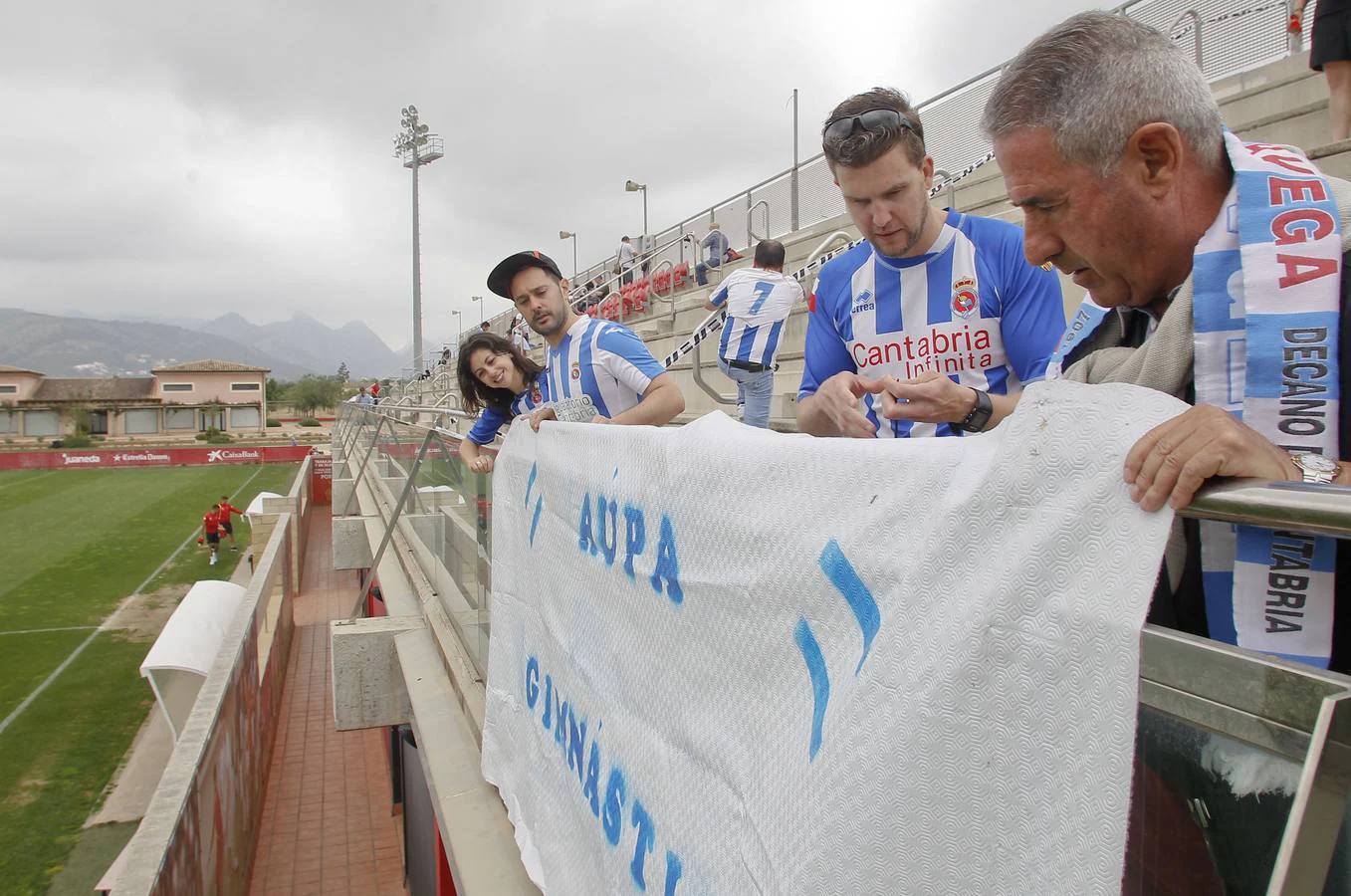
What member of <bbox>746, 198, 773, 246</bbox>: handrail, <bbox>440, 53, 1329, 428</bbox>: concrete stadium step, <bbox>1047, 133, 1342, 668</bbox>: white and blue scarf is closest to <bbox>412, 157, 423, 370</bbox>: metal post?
<bbox>746, 198, 773, 246</bbox>: handrail

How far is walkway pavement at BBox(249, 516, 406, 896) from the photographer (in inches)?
368

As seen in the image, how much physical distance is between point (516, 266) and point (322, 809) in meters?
10.0

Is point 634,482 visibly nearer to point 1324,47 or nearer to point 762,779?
point 762,779

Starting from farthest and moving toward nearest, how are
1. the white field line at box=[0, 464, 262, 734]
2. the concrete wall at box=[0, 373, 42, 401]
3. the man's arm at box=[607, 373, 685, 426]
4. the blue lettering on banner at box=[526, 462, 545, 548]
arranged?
A: the concrete wall at box=[0, 373, 42, 401], the white field line at box=[0, 464, 262, 734], the man's arm at box=[607, 373, 685, 426], the blue lettering on banner at box=[526, 462, 545, 548]

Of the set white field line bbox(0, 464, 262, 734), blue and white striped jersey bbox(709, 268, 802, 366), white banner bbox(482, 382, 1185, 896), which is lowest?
white field line bbox(0, 464, 262, 734)

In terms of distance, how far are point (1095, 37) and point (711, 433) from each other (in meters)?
0.80

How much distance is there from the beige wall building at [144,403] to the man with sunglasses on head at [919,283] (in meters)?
79.2

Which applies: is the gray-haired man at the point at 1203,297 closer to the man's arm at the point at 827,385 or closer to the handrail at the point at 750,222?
the man's arm at the point at 827,385

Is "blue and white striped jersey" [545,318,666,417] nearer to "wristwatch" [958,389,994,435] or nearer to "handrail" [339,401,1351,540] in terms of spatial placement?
"wristwatch" [958,389,994,435]

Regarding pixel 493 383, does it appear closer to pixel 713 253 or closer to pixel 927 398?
pixel 927 398

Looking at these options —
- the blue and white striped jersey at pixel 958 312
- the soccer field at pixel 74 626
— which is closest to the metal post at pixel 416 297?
the soccer field at pixel 74 626

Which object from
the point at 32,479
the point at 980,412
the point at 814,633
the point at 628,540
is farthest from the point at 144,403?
the point at 814,633

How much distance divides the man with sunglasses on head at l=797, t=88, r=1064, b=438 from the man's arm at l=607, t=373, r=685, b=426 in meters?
0.98

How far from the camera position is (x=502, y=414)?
383cm
